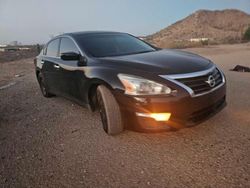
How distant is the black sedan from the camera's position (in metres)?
3.90

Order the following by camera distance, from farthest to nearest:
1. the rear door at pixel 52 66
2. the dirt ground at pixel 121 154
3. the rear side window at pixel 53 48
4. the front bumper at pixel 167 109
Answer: the rear side window at pixel 53 48 → the rear door at pixel 52 66 → the front bumper at pixel 167 109 → the dirt ground at pixel 121 154

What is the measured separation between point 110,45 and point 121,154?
7.45 ft

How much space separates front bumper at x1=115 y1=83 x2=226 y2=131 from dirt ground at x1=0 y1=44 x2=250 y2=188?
300 millimetres

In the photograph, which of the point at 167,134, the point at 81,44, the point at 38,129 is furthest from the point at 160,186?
the point at 81,44

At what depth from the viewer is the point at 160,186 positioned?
3125 millimetres

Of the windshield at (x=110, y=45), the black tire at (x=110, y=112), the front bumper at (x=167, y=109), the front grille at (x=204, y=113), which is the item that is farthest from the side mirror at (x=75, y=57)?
the front grille at (x=204, y=113)

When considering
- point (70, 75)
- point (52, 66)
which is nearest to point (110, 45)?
point (70, 75)

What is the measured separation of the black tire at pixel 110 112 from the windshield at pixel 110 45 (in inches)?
36.9

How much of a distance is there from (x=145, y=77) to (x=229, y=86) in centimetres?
475

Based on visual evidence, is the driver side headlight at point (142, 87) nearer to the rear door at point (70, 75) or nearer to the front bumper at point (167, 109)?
the front bumper at point (167, 109)

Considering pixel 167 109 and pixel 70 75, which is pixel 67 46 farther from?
pixel 167 109

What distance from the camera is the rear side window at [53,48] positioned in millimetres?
6650

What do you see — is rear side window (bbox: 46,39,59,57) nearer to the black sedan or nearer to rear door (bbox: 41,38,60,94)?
rear door (bbox: 41,38,60,94)

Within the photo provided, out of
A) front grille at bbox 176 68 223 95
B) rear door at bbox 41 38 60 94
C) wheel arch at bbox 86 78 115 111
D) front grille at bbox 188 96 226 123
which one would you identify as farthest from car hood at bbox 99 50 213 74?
rear door at bbox 41 38 60 94
